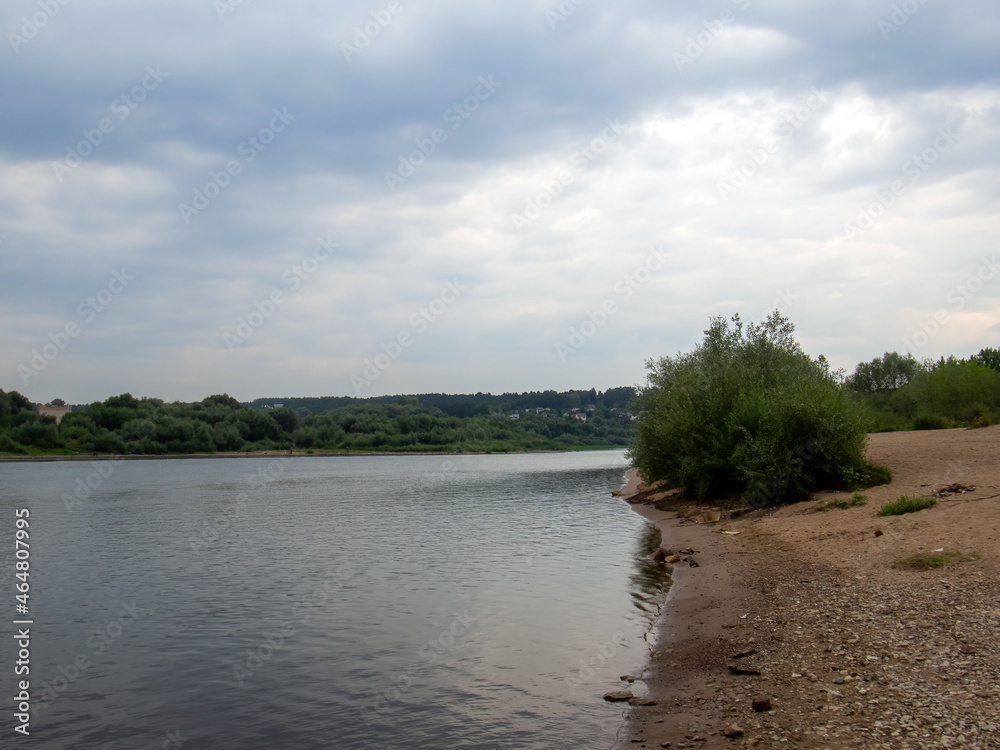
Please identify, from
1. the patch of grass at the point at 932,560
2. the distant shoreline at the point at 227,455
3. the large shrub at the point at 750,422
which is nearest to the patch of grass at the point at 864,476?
the large shrub at the point at 750,422

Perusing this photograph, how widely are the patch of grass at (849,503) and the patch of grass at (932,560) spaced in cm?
1051

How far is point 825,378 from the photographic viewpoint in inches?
1553

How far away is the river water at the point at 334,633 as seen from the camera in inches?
456

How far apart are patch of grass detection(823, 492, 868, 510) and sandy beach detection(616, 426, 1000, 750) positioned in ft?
5.19

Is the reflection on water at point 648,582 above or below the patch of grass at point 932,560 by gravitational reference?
below

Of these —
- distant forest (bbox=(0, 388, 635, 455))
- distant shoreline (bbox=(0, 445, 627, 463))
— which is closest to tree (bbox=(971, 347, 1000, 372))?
distant forest (bbox=(0, 388, 635, 455))

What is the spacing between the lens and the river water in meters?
11.6

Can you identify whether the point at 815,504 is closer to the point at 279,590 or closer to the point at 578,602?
the point at 578,602

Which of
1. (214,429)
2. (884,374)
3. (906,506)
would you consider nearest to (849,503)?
(906,506)

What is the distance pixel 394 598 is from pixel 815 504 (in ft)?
59.7

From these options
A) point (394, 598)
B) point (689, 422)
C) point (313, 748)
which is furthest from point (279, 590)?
point (689, 422)

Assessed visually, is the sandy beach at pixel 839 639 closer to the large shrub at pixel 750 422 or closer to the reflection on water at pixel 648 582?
the reflection on water at pixel 648 582

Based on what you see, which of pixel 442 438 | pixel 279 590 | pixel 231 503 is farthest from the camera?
pixel 442 438

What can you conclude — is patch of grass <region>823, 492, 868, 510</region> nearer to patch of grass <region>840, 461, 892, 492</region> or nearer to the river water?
patch of grass <region>840, 461, 892, 492</region>
